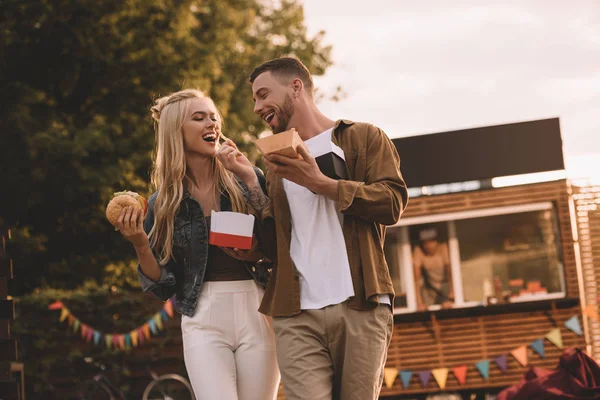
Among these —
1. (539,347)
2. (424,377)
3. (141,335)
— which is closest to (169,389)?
(141,335)

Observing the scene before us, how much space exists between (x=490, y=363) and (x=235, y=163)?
818 centimetres

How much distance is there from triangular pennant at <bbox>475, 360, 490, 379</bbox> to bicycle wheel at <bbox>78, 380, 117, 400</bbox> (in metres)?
4.74

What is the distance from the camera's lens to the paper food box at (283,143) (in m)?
3.49

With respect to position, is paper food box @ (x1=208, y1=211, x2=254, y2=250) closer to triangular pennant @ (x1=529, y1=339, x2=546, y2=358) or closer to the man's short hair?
the man's short hair

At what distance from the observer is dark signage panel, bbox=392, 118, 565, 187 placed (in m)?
11.7

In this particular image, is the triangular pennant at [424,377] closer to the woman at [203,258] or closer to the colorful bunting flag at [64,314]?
the colorful bunting flag at [64,314]

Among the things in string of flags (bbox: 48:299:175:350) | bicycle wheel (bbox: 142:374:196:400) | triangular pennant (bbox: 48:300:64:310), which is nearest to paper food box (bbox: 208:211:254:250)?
bicycle wheel (bbox: 142:374:196:400)

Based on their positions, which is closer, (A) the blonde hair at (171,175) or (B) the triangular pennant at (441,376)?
(A) the blonde hair at (171,175)

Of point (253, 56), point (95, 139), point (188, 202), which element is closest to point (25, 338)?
point (95, 139)

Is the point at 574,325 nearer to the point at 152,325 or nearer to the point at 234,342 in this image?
the point at 152,325

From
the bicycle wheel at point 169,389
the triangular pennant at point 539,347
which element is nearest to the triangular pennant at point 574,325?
the triangular pennant at point 539,347

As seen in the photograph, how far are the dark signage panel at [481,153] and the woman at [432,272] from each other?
73cm

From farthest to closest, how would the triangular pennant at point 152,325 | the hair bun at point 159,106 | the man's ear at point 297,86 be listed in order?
the triangular pennant at point 152,325 < the hair bun at point 159,106 < the man's ear at point 297,86

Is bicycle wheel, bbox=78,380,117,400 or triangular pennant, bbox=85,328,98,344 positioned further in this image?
triangular pennant, bbox=85,328,98,344
